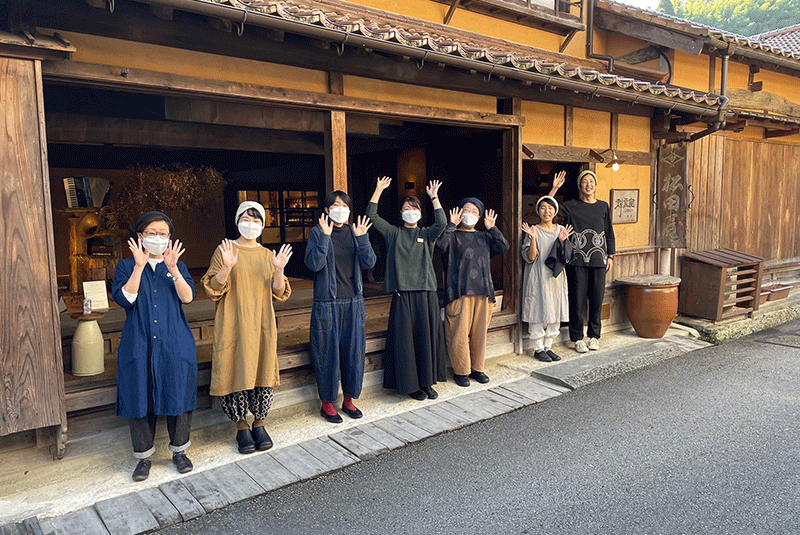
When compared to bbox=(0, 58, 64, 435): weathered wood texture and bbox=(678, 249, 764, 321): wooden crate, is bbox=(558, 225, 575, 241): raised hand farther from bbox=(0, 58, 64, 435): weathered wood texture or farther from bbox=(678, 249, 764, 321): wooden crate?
bbox=(0, 58, 64, 435): weathered wood texture

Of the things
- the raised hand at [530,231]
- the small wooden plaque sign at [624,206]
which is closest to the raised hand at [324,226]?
the raised hand at [530,231]

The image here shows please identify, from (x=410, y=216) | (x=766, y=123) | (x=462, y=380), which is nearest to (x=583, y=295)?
(x=462, y=380)

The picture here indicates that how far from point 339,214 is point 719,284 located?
6.36 m

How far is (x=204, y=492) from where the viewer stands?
11.9 feet

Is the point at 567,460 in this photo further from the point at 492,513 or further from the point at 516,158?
the point at 516,158

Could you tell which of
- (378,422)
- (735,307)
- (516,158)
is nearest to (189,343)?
(378,422)

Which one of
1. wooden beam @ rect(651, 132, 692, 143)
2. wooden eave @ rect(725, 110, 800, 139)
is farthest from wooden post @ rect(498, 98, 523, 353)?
wooden eave @ rect(725, 110, 800, 139)

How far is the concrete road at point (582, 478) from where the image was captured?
130 inches

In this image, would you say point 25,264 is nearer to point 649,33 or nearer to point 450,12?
point 450,12

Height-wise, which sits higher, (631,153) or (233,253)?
(631,153)

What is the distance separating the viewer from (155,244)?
3.79 meters

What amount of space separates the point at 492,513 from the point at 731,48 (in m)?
8.01

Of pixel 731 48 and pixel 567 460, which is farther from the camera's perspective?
pixel 731 48

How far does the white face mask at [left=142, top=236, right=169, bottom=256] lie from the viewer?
149 inches
